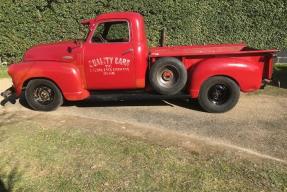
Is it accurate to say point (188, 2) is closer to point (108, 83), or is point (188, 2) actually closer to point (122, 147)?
point (108, 83)

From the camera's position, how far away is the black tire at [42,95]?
7930mm

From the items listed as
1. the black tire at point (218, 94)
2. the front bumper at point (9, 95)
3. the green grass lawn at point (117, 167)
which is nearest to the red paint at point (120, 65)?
the black tire at point (218, 94)

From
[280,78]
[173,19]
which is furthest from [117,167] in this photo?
[173,19]

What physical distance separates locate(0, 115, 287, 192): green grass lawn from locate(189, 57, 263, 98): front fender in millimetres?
2106

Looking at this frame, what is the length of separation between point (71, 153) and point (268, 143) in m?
3.21

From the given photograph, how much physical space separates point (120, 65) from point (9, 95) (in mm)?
2653

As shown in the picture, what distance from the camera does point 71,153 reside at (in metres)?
5.84

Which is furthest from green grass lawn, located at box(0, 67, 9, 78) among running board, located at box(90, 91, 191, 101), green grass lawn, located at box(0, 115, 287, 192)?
green grass lawn, located at box(0, 115, 287, 192)

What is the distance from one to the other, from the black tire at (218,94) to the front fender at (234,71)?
0.35 ft

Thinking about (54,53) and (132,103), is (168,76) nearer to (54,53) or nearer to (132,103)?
(132,103)

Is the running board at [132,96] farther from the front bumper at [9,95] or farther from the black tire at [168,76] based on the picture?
the front bumper at [9,95]

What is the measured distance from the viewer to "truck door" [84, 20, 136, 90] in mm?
7582

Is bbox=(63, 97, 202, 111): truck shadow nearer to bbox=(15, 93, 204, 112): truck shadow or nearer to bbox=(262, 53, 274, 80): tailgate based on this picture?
bbox=(15, 93, 204, 112): truck shadow

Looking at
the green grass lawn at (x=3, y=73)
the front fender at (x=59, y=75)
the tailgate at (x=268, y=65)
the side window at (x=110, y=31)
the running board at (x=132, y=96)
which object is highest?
the side window at (x=110, y=31)
